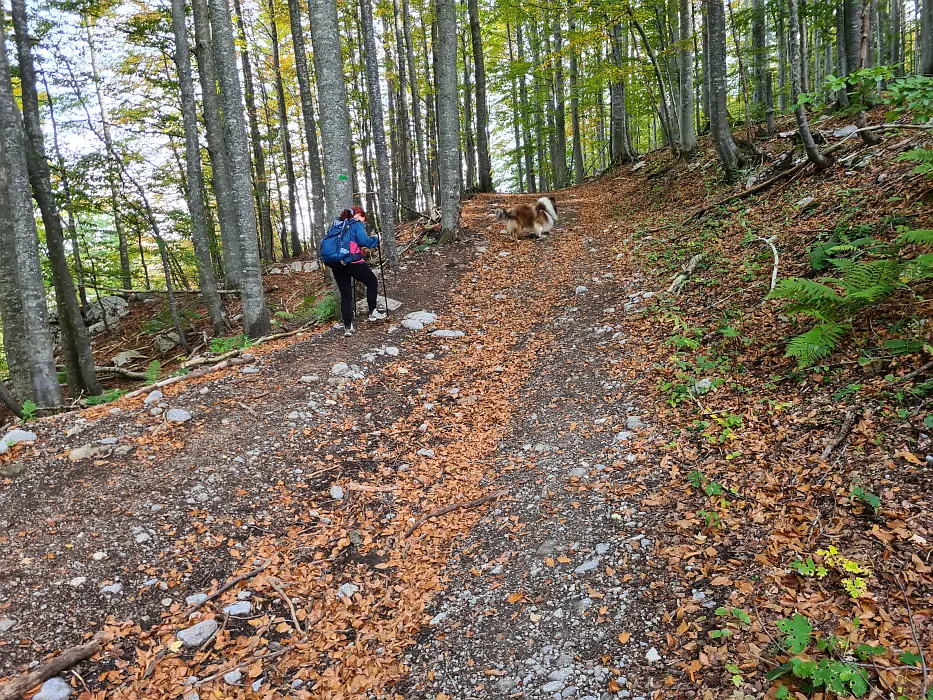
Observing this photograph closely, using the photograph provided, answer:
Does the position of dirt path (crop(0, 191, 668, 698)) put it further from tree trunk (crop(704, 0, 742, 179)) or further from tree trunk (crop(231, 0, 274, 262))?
tree trunk (crop(231, 0, 274, 262))

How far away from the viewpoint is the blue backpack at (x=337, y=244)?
746 cm

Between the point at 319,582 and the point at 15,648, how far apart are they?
1.92 metres

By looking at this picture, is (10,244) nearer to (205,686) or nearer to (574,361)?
(205,686)

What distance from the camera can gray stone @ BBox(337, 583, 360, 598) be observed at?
12.6 feet

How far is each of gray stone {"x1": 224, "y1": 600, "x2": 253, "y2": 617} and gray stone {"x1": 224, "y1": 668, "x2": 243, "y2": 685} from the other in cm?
44

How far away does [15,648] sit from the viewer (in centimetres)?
316

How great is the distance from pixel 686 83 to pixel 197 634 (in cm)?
1527

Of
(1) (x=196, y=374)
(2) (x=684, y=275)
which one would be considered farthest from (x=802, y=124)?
(1) (x=196, y=374)

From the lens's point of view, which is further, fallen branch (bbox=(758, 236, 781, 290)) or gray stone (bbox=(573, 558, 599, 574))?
fallen branch (bbox=(758, 236, 781, 290))

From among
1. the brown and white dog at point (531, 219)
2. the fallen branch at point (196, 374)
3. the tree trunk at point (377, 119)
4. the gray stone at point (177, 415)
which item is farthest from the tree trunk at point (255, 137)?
the gray stone at point (177, 415)

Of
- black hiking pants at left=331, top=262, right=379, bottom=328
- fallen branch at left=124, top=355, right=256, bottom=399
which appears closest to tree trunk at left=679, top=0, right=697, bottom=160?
black hiking pants at left=331, top=262, right=379, bottom=328

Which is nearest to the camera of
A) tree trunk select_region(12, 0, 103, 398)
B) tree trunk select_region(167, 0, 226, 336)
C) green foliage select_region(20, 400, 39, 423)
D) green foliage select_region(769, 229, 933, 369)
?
green foliage select_region(769, 229, 933, 369)

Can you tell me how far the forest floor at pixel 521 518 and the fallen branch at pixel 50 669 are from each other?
8 cm

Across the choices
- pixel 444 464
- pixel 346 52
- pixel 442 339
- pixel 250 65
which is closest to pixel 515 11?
pixel 346 52
